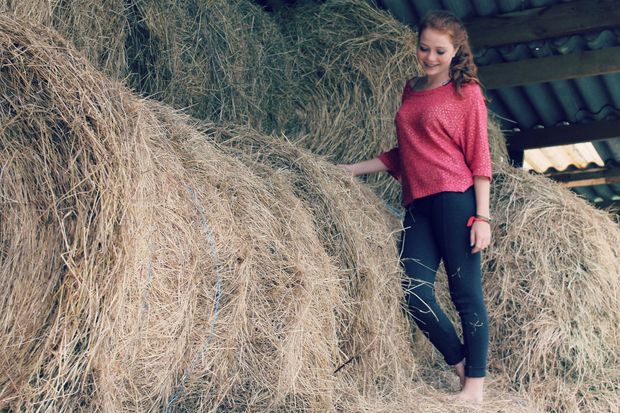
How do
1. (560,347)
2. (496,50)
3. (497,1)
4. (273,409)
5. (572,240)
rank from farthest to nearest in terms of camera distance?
(496,50)
(497,1)
(572,240)
(560,347)
(273,409)

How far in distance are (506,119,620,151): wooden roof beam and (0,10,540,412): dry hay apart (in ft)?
10.3

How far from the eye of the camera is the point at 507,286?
3.93m

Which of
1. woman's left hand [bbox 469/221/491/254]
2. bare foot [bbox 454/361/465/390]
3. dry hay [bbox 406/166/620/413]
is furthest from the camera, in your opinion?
dry hay [bbox 406/166/620/413]

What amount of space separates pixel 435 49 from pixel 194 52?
1.00m

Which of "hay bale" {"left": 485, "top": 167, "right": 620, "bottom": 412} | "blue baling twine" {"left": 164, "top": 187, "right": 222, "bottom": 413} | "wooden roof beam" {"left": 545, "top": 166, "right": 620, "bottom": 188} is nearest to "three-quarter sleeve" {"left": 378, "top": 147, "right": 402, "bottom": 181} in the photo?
"hay bale" {"left": 485, "top": 167, "right": 620, "bottom": 412}

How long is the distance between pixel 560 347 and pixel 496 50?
7.55ft

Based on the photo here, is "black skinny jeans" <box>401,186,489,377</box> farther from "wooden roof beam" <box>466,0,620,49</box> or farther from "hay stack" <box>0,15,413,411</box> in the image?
"wooden roof beam" <box>466,0,620,49</box>

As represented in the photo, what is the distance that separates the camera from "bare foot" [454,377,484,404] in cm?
341

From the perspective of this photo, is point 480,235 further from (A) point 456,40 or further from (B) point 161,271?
(B) point 161,271

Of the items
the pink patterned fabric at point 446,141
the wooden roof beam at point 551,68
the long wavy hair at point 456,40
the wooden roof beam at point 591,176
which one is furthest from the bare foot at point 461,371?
the wooden roof beam at point 591,176

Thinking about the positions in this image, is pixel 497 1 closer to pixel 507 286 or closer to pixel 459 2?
pixel 459 2

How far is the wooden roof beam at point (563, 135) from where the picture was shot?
620 cm

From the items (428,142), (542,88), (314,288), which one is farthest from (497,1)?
(314,288)

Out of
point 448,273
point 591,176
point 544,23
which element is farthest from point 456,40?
point 591,176
